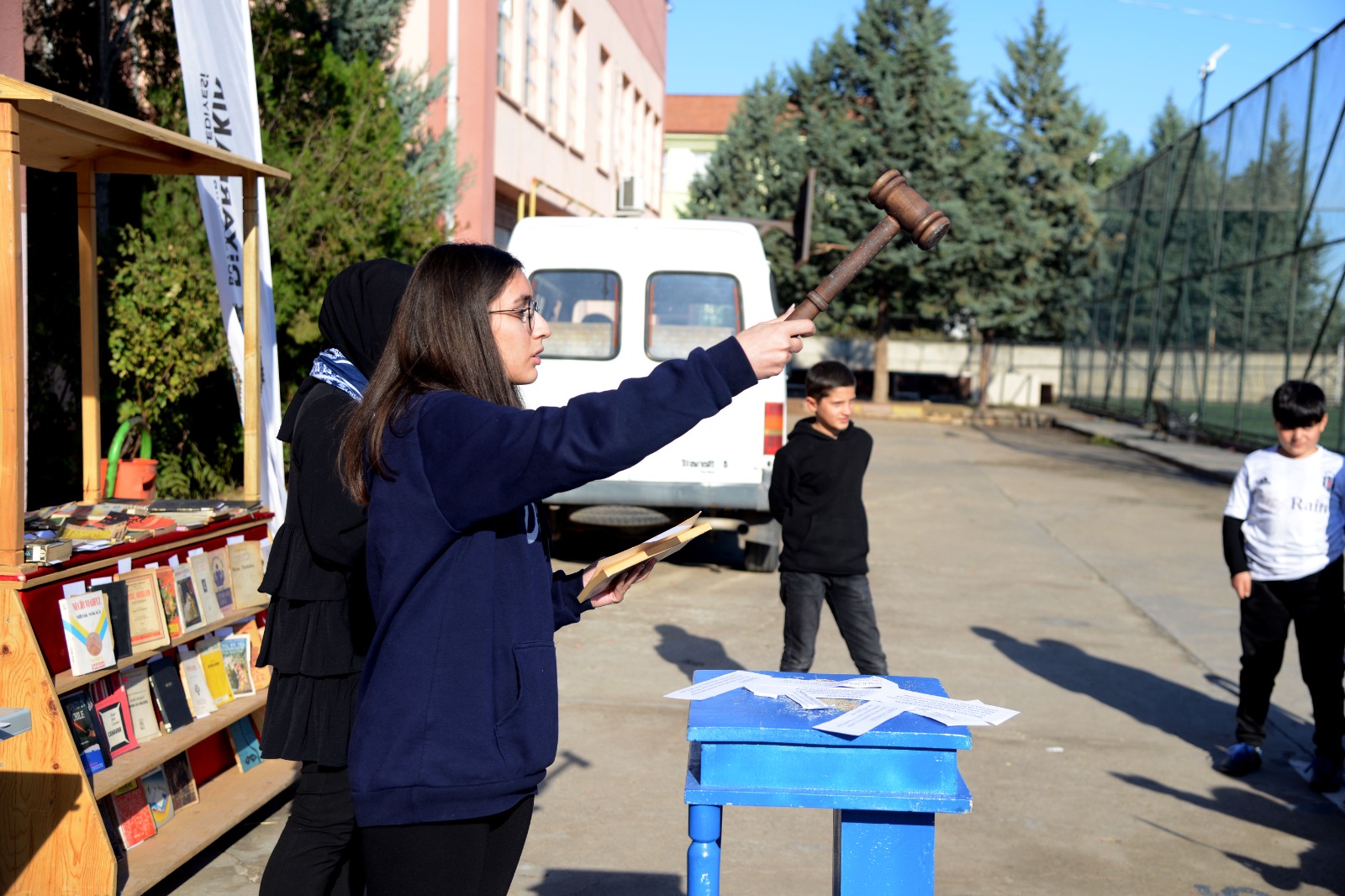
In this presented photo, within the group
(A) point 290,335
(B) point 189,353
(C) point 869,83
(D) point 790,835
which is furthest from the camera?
(C) point 869,83

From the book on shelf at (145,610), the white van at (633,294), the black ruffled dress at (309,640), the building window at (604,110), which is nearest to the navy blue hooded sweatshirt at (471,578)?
the black ruffled dress at (309,640)

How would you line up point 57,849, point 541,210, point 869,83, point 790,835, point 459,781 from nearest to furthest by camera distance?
point 459,781
point 57,849
point 790,835
point 541,210
point 869,83

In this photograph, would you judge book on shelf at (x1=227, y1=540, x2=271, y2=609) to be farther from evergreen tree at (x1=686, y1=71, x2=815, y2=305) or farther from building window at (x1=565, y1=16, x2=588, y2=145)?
evergreen tree at (x1=686, y1=71, x2=815, y2=305)

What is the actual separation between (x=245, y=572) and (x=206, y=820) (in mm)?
986

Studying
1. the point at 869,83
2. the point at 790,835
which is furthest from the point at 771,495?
the point at 869,83

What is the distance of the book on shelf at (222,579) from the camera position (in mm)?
4559

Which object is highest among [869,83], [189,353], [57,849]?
[869,83]

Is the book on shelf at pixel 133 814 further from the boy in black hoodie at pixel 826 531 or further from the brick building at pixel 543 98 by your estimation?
the brick building at pixel 543 98

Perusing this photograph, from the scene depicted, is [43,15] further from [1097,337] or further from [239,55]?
[1097,337]

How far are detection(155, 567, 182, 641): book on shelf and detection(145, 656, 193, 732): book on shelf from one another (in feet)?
0.43

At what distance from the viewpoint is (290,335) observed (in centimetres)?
866

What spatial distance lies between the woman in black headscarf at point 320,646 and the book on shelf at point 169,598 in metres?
1.36

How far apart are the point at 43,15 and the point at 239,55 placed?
256 centimetres

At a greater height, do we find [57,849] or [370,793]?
[370,793]
